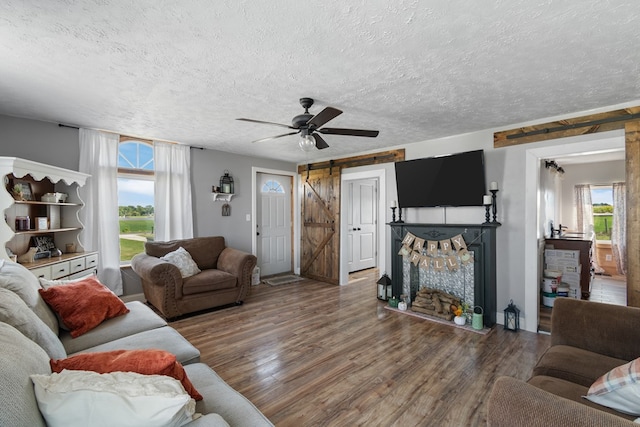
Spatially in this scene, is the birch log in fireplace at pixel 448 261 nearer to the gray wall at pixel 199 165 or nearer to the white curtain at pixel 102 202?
the gray wall at pixel 199 165

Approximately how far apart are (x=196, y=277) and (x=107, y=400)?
3.06 metres

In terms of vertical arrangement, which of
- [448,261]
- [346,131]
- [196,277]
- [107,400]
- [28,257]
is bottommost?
[196,277]

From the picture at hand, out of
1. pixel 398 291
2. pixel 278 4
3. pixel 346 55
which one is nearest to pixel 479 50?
pixel 346 55

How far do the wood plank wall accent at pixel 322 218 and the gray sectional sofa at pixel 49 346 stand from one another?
3.34m

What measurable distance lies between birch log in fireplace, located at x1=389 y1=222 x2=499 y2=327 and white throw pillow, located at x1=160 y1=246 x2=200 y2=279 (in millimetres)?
2835

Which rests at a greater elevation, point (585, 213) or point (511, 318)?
point (585, 213)

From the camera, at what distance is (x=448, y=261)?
12.2 ft

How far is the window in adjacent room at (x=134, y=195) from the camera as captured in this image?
163 inches

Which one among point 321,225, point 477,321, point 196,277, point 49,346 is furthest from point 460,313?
point 49,346

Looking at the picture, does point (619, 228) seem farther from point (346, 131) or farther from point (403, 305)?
point (346, 131)

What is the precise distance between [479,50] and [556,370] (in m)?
1.95

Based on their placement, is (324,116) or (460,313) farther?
(460,313)

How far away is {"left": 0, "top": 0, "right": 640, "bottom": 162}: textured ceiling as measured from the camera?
60.3 inches

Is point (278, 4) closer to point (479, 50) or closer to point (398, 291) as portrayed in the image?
point (479, 50)
